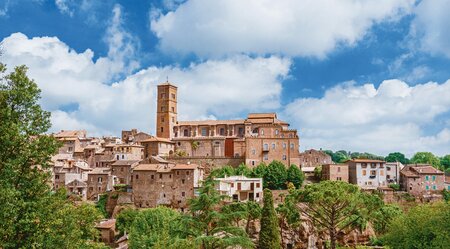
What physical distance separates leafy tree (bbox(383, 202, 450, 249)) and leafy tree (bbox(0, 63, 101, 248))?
2403 cm

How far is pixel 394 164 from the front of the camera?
78.6 metres

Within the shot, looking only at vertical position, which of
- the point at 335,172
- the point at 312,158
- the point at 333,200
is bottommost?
the point at 333,200

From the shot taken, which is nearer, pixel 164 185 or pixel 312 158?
pixel 164 185

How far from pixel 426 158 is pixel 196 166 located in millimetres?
78544

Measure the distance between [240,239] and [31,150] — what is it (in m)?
14.0

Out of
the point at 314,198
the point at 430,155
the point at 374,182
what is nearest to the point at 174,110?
the point at 374,182

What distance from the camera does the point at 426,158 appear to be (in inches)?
4734

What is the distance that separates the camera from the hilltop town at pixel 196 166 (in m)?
64.9

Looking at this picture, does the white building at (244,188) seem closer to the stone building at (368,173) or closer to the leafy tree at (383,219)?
the leafy tree at (383,219)

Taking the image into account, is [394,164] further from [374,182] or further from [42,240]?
[42,240]

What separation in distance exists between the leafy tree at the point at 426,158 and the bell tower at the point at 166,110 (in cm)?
6819

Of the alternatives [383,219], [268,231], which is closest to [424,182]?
[383,219]

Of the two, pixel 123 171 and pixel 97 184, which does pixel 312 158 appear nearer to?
pixel 123 171

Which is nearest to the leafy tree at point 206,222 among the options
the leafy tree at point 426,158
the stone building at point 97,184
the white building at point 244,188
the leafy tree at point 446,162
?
the white building at point 244,188
